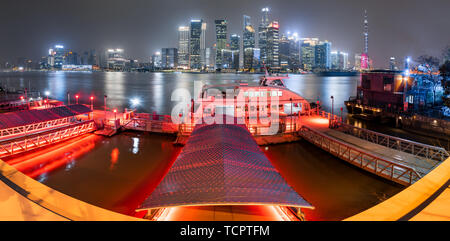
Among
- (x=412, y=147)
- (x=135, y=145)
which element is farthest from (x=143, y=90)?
(x=412, y=147)

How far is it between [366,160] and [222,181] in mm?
10069

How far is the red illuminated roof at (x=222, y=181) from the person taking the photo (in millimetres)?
5836

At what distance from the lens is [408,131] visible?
23922mm

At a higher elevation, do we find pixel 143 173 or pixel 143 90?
pixel 143 90

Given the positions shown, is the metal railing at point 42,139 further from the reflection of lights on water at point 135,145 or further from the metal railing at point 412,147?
the metal railing at point 412,147

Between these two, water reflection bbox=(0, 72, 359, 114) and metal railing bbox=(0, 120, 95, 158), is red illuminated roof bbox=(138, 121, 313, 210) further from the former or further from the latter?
water reflection bbox=(0, 72, 359, 114)

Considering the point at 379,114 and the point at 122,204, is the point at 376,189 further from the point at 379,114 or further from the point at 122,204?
the point at 379,114

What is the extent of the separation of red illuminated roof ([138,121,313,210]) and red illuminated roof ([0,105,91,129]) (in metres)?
13.1

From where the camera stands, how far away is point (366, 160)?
44.0 ft

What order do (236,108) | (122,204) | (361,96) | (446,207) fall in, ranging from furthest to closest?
(361,96)
(236,108)
(122,204)
(446,207)

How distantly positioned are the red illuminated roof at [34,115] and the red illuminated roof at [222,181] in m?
13.1

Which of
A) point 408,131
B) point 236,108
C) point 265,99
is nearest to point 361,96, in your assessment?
point 408,131

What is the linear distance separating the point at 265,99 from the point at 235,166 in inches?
625

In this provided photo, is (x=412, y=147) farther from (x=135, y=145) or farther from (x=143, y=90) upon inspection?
(x=143, y=90)
